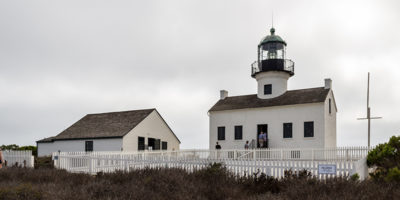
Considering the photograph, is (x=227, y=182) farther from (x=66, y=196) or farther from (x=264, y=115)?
(x=264, y=115)

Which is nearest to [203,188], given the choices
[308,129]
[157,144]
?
[308,129]

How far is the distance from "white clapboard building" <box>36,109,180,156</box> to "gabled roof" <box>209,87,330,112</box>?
189 inches

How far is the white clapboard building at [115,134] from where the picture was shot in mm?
25281

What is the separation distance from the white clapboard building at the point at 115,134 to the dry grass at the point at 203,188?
15.5 meters

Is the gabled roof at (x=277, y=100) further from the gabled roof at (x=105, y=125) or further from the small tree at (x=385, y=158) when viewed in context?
the small tree at (x=385, y=158)

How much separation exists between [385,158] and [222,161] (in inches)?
217

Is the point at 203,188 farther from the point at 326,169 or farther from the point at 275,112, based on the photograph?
the point at 275,112

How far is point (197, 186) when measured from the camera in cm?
823

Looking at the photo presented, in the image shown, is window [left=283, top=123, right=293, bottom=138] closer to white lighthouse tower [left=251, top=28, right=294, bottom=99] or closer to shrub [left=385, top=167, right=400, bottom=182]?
white lighthouse tower [left=251, top=28, right=294, bottom=99]

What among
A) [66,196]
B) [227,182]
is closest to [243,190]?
[227,182]

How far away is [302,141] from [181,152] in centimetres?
813

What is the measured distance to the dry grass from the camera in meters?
7.14

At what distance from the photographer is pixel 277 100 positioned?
2550 centimetres

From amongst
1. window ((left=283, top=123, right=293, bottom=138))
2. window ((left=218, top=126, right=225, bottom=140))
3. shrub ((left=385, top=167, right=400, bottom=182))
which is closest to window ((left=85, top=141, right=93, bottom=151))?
window ((left=218, top=126, right=225, bottom=140))
